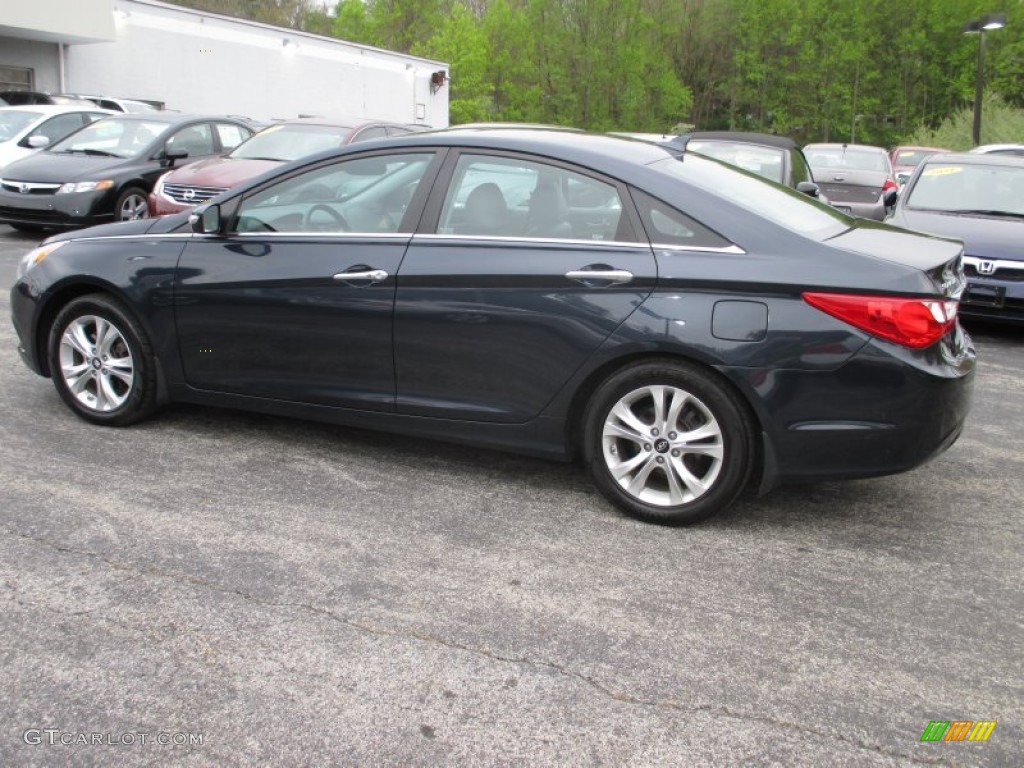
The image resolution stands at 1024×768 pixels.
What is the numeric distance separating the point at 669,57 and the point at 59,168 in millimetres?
52602

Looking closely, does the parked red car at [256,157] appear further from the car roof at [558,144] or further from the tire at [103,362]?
the car roof at [558,144]

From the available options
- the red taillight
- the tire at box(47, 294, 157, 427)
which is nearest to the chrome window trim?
the tire at box(47, 294, 157, 427)

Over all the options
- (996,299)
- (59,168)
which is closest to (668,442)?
(996,299)

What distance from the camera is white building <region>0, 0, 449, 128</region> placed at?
80.2ft

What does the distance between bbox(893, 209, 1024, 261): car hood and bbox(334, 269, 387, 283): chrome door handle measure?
5214mm

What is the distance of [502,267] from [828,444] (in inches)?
58.9

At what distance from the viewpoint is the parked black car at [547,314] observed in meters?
3.76

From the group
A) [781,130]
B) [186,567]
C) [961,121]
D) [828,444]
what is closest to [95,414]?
[186,567]

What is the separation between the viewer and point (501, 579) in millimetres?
3506

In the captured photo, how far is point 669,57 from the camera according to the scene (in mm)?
59406

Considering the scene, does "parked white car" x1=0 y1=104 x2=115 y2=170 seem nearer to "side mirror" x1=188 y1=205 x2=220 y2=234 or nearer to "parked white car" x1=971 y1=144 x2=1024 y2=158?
"side mirror" x1=188 y1=205 x2=220 y2=234

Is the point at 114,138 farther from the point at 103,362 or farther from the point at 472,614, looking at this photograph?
the point at 472,614

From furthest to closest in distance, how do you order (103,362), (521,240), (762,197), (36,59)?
(36,59), (103,362), (762,197), (521,240)

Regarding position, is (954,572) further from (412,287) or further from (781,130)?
(781,130)
